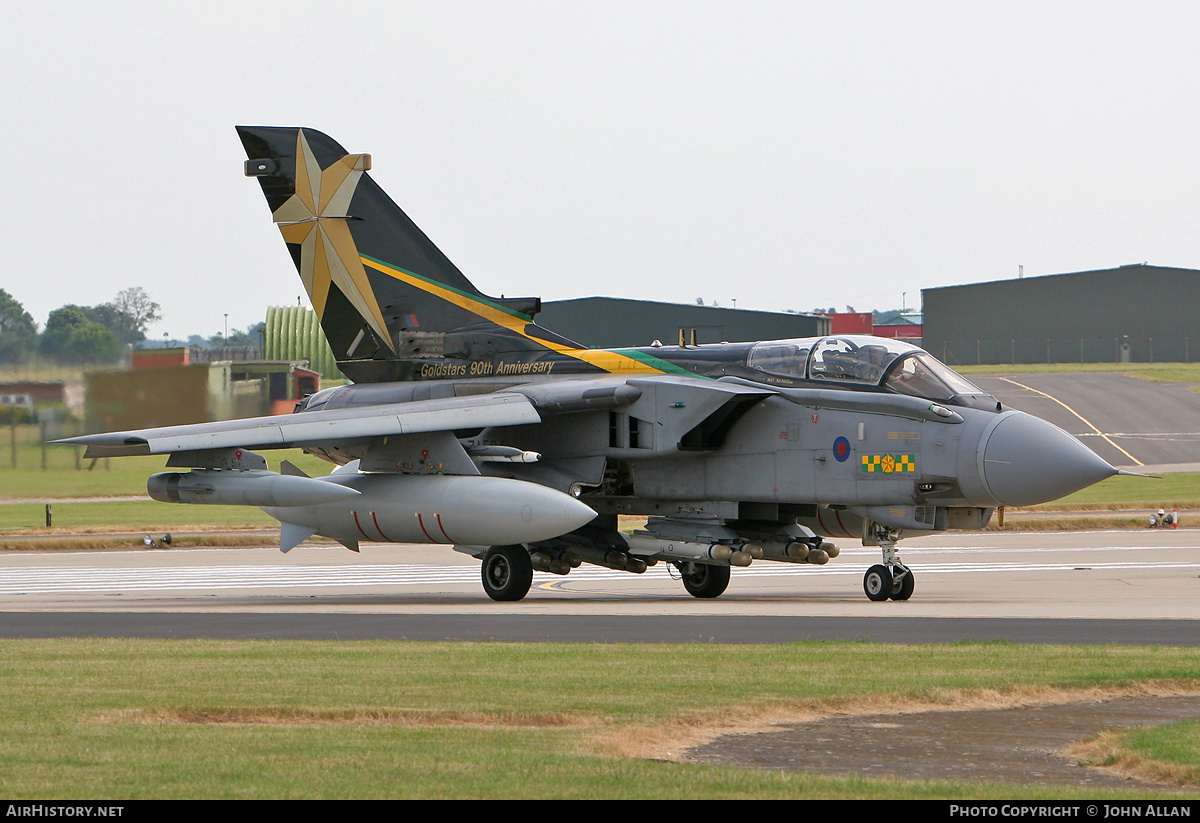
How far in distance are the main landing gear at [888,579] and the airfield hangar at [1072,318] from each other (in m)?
59.0

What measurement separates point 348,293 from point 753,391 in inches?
275

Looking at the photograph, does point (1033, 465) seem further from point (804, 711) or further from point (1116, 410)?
point (1116, 410)

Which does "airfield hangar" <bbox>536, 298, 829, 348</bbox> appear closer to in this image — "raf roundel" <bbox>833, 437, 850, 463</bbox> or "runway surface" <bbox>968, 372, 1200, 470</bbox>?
"runway surface" <bbox>968, 372, 1200, 470</bbox>

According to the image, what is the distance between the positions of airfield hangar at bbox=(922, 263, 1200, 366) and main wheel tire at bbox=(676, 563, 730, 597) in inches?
2302

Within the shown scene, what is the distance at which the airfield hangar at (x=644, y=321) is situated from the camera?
Result: 7062cm

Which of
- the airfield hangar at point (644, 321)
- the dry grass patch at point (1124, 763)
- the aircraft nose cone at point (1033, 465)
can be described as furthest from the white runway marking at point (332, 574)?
the airfield hangar at point (644, 321)

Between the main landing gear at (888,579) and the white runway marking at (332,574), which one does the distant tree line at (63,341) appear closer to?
the white runway marking at (332,574)

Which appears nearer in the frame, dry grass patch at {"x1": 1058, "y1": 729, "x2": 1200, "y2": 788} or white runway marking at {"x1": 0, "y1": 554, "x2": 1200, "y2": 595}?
dry grass patch at {"x1": 1058, "y1": 729, "x2": 1200, "y2": 788}

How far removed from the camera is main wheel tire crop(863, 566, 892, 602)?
17.6 metres

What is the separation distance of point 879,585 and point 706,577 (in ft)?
8.09

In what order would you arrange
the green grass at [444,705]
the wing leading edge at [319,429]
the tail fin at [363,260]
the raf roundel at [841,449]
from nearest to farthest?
the green grass at [444,705] → the raf roundel at [841,449] → the wing leading edge at [319,429] → the tail fin at [363,260]

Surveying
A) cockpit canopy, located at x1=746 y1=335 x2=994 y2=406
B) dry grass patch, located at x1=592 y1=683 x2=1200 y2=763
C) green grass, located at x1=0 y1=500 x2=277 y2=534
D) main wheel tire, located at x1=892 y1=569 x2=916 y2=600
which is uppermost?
cockpit canopy, located at x1=746 y1=335 x2=994 y2=406

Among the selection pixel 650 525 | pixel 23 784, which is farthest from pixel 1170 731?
pixel 650 525

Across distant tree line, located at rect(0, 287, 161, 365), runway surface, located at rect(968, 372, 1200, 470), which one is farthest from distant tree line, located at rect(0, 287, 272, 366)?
runway surface, located at rect(968, 372, 1200, 470)
